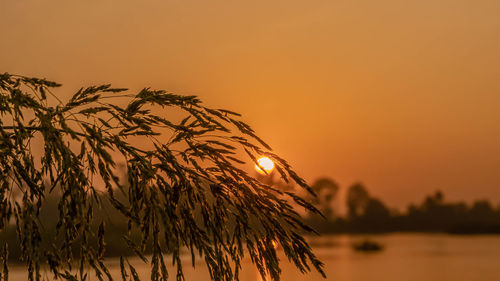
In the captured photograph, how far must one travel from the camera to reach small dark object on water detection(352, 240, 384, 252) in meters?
55.0

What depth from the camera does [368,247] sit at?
55688 mm

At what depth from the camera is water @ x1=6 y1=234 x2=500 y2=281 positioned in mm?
36156

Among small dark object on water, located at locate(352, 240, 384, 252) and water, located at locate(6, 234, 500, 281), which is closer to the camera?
water, located at locate(6, 234, 500, 281)

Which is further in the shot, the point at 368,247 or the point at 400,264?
the point at 368,247

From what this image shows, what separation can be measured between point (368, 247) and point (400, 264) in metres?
9.55

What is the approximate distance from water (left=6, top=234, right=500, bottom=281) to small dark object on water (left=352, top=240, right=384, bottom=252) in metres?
0.59

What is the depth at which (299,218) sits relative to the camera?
5.22 m

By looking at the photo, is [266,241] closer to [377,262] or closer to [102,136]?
[102,136]

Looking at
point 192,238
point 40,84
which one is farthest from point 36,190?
point 192,238

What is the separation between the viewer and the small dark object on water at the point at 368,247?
55.0 m

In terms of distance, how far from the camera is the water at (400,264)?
119 ft

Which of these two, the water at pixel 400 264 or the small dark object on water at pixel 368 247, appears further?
the small dark object on water at pixel 368 247

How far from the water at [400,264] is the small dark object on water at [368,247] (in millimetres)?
591

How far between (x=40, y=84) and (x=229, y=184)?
1.41m
